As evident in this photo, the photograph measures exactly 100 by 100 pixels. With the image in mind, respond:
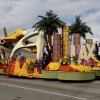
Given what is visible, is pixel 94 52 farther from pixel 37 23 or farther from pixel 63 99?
pixel 37 23

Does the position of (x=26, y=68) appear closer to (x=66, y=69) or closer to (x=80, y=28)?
(x=66, y=69)

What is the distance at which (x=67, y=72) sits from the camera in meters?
17.1

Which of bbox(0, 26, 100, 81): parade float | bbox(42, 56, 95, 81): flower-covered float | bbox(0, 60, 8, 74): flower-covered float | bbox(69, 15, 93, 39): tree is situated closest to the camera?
bbox(42, 56, 95, 81): flower-covered float

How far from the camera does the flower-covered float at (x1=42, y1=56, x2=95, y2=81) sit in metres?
17.0

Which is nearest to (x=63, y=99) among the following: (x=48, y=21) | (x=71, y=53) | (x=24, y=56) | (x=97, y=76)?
(x=97, y=76)

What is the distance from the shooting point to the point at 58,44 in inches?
838

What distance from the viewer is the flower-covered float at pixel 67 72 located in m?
17.0

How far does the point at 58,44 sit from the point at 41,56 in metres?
2.18

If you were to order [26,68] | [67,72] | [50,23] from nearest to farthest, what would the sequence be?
[67,72]
[26,68]
[50,23]

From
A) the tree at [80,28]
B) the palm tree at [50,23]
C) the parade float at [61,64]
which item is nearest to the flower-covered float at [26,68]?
the parade float at [61,64]

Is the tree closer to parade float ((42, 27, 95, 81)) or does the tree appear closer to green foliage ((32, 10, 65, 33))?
green foliage ((32, 10, 65, 33))

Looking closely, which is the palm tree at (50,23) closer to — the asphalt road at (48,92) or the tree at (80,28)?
the tree at (80,28)

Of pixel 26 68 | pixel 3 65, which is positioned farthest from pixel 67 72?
pixel 3 65

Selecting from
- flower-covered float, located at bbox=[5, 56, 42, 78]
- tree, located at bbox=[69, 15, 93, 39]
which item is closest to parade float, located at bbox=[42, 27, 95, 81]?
flower-covered float, located at bbox=[5, 56, 42, 78]
